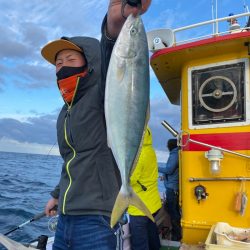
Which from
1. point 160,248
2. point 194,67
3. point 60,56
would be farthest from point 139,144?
point 160,248

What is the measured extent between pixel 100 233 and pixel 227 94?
2769 mm

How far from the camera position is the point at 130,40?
187cm

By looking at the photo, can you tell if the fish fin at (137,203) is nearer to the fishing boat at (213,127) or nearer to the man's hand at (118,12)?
the man's hand at (118,12)

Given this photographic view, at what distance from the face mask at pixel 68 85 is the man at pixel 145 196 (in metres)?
2.12

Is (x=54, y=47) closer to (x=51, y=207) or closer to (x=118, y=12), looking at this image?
(x=118, y=12)

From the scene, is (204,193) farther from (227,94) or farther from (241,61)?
(241,61)

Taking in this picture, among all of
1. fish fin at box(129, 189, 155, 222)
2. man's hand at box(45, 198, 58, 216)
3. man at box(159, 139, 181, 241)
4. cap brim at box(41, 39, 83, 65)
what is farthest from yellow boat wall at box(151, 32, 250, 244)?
fish fin at box(129, 189, 155, 222)

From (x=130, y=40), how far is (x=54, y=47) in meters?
1.09

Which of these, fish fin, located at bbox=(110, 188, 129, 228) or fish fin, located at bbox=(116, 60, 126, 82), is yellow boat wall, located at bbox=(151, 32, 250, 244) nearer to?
fish fin, located at bbox=(110, 188, 129, 228)

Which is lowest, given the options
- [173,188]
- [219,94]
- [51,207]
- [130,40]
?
[173,188]

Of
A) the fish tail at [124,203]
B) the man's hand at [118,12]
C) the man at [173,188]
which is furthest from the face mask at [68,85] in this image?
the man at [173,188]

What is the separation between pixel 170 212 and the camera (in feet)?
22.2

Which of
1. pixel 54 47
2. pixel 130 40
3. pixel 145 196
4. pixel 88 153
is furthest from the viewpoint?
pixel 145 196

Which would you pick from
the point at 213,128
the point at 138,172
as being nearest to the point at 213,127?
the point at 213,128
